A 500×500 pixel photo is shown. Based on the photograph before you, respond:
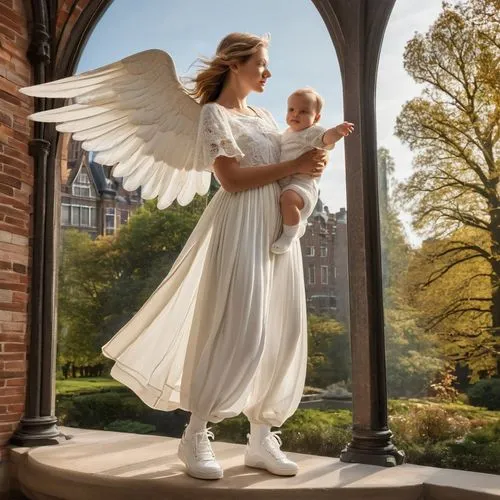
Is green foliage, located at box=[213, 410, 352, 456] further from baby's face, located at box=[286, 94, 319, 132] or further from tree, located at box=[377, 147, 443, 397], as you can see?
baby's face, located at box=[286, 94, 319, 132]

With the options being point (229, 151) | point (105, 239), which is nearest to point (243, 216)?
point (229, 151)

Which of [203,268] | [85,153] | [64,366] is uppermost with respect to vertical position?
[85,153]

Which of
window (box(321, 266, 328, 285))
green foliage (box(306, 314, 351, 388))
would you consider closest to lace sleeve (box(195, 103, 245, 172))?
window (box(321, 266, 328, 285))

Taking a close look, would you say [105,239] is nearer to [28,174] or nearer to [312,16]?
[28,174]

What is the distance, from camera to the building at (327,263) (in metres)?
3.48

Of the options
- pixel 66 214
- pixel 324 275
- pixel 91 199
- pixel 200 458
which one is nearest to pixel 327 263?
pixel 324 275

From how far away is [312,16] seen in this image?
368 centimetres

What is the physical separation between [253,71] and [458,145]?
133 centimetres

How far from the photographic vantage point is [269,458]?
2.37m

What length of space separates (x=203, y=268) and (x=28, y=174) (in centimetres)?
171

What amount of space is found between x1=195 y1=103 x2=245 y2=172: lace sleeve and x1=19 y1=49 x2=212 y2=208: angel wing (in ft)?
0.99

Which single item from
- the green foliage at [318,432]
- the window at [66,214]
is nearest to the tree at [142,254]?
the window at [66,214]

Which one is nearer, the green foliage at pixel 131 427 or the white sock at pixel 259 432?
the white sock at pixel 259 432

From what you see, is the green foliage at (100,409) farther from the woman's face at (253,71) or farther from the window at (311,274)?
the woman's face at (253,71)
